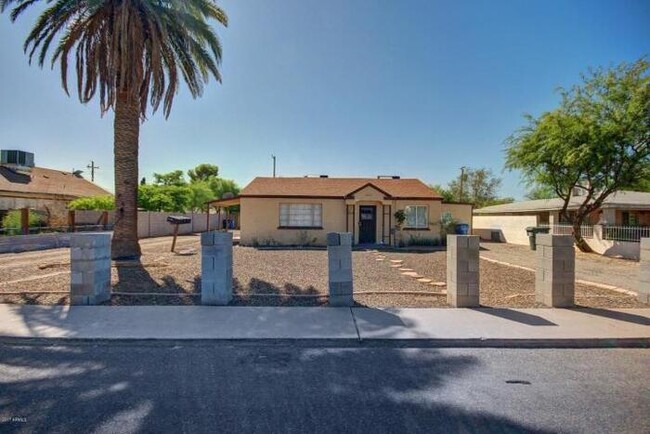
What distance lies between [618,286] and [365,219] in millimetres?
12197

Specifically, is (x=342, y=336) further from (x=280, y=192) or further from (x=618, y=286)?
(x=280, y=192)

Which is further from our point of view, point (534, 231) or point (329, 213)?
point (534, 231)

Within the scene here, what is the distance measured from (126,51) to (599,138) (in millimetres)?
18023

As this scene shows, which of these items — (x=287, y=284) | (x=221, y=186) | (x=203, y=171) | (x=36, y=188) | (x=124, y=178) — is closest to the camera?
(x=287, y=284)

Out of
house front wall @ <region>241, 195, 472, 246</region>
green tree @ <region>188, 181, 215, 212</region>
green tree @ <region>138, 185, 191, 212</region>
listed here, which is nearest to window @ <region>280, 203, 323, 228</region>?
house front wall @ <region>241, 195, 472, 246</region>

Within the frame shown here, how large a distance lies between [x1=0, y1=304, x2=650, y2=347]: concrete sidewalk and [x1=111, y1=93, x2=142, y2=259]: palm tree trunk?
213 inches

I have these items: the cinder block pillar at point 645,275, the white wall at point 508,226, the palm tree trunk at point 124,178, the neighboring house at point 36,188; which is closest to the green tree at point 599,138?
the white wall at point 508,226

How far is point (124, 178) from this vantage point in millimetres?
11734

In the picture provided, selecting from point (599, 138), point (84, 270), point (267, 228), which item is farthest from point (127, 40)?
point (599, 138)

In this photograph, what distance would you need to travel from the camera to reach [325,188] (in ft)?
68.7

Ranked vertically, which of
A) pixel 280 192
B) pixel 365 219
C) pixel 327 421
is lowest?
pixel 327 421

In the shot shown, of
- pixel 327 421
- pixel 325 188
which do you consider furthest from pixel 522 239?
pixel 327 421

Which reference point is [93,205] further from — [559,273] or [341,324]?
[559,273]

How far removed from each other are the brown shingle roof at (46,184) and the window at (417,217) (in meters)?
25.8
